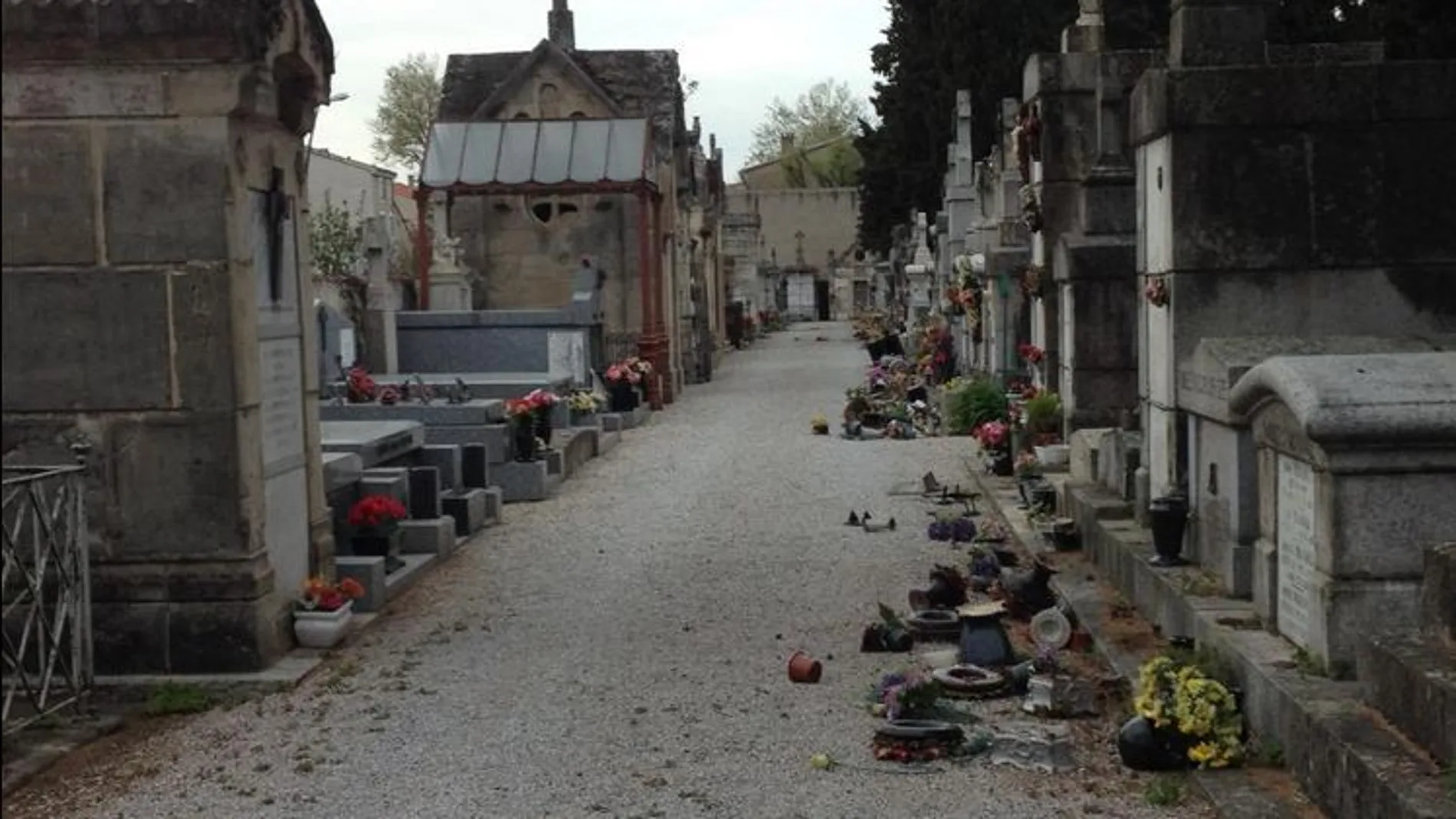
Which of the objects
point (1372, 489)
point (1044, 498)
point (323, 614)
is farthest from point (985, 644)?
point (1044, 498)

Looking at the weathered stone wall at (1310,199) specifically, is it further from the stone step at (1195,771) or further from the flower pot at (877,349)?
the flower pot at (877,349)

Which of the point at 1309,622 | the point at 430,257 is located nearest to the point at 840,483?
the point at 1309,622

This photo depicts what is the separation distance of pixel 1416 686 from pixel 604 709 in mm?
3714

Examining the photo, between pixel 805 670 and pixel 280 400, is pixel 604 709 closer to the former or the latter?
pixel 805 670

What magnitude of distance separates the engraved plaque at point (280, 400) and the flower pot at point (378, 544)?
1.42 meters

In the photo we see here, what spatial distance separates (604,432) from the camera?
73.7 ft

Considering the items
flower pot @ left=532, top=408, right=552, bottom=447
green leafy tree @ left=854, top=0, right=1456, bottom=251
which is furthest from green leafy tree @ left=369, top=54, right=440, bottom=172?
flower pot @ left=532, top=408, right=552, bottom=447

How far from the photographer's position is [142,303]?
836 centimetres

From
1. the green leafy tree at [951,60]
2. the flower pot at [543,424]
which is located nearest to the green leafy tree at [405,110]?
the green leafy tree at [951,60]

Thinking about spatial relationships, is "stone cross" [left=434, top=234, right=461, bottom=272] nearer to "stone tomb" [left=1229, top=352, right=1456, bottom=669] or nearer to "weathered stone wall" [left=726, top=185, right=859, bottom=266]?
"stone tomb" [left=1229, top=352, right=1456, bottom=669]

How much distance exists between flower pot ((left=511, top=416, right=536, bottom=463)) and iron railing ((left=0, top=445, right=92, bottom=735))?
826 cm

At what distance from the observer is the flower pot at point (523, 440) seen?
1655cm

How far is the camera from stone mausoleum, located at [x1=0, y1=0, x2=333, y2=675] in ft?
27.1

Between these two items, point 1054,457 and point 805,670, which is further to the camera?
point 1054,457
